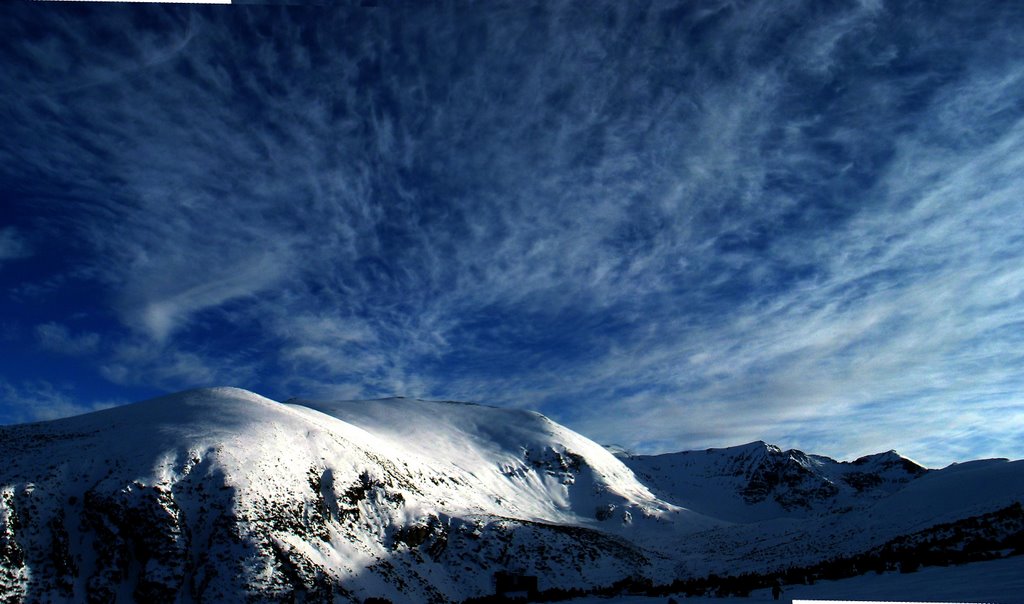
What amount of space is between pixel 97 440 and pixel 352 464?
19287 millimetres

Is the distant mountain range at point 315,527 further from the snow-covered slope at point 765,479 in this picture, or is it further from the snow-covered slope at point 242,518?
the snow-covered slope at point 765,479

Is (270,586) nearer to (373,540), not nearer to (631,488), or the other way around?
(373,540)

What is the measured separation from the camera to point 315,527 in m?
38.9

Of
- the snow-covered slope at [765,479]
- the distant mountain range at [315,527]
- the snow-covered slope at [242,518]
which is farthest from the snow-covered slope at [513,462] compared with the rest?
the snow-covered slope at [765,479]

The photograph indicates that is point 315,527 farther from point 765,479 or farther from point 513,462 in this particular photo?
point 765,479

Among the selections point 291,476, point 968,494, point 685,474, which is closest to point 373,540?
point 291,476

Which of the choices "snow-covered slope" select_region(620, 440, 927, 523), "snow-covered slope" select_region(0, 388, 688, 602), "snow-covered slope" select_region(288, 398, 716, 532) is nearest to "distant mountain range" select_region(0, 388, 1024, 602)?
"snow-covered slope" select_region(0, 388, 688, 602)

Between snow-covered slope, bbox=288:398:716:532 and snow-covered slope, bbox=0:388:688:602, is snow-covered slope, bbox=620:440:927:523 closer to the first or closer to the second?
snow-covered slope, bbox=288:398:716:532

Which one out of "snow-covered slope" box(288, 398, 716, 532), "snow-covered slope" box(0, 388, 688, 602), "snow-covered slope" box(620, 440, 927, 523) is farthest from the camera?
"snow-covered slope" box(620, 440, 927, 523)

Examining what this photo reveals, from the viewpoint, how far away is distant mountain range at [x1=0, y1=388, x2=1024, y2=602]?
28922mm

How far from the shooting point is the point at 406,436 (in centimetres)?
9288

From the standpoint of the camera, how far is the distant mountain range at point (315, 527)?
28922 millimetres

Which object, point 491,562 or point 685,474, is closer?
point 491,562

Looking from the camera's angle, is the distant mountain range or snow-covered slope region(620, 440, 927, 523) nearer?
the distant mountain range
